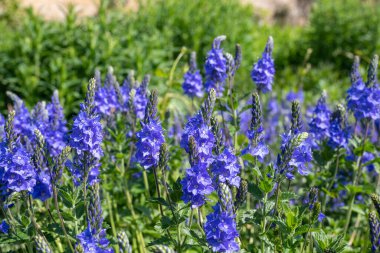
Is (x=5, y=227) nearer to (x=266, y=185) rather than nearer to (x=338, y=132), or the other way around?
(x=266, y=185)

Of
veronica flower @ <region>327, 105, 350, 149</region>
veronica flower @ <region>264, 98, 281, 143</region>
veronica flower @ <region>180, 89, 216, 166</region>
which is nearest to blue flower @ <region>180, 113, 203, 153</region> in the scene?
veronica flower @ <region>180, 89, 216, 166</region>

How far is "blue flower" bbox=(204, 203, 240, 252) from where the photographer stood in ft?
7.35

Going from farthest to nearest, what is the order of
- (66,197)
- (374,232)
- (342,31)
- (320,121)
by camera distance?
(342,31) < (320,121) < (66,197) < (374,232)

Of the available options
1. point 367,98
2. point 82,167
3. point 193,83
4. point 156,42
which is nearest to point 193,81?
point 193,83

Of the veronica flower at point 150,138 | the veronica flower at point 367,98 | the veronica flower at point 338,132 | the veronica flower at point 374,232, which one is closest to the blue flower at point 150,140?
the veronica flower at point 150,138

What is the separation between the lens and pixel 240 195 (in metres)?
2.60

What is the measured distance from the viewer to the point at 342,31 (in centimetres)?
934

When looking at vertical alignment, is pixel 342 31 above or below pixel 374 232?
above

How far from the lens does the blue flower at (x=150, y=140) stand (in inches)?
101

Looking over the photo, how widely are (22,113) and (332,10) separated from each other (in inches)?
279

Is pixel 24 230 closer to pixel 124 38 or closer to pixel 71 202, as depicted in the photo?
pixel 71 202

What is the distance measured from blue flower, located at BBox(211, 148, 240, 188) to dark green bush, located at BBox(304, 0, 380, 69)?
6788mm

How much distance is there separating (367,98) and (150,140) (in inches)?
59.2

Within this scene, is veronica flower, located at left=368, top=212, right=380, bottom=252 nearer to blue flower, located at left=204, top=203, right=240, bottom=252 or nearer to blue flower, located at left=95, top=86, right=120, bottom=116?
blue flower, located at left=204, top=203, right=240, bottom=252
